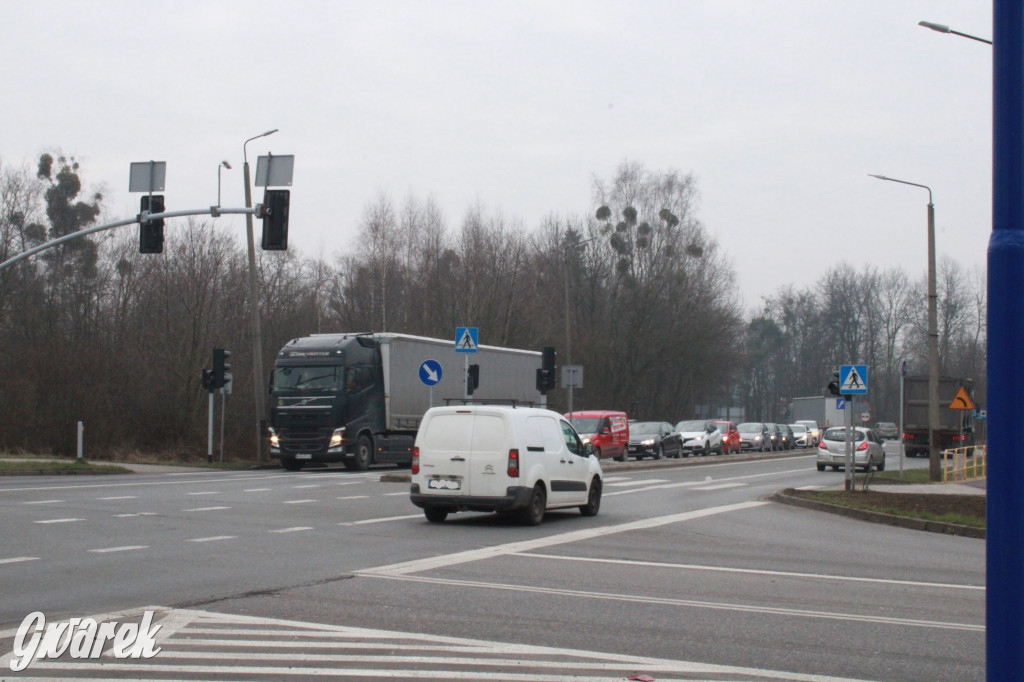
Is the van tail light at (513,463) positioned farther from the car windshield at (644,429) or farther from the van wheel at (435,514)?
the car windshield at (644,429)

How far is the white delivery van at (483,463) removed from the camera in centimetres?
1639

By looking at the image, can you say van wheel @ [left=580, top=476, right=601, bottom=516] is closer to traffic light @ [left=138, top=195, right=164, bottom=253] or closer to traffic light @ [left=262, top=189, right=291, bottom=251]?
traffic light @ [left=262, top=189, right=291, bottom=251]

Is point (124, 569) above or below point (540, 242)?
below

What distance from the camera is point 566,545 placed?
1430cm

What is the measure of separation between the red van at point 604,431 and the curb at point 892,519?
16.9 m

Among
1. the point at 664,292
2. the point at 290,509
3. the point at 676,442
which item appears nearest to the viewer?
the point at 290,509

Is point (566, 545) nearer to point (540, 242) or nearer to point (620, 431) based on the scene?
point (620, 431)

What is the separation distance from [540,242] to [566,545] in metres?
55.4

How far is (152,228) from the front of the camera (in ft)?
76.3

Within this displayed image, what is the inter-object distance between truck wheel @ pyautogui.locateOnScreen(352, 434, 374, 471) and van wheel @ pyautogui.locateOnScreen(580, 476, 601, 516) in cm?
1480

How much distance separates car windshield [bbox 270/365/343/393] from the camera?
32438 millimetres

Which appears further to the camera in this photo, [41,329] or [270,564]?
[41,329]

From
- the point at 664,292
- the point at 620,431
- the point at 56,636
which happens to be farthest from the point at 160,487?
the point at 664,292

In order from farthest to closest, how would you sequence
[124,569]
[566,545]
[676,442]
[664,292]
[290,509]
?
[664,292] → [676,442] → [290,509] → [566,545] → [124,569]
